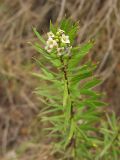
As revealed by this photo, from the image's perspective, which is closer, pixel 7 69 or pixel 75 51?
pixel 75 51

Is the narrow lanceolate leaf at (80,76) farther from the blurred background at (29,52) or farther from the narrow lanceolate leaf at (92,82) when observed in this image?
the blurred background at (29,52)

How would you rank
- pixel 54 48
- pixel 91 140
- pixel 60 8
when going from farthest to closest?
1. pixel 60 8
2. pixel 91 140
3. pixel 54 48

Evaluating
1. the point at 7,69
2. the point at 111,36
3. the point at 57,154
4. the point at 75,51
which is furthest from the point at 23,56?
the point at 75,51

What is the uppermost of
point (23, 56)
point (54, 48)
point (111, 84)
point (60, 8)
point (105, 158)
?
point (60, 8)

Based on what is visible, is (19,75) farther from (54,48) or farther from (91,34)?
(54,48)

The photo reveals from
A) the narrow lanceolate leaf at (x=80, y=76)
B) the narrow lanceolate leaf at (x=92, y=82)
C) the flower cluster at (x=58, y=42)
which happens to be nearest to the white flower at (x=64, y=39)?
the flower cluster at (x=58, y=42)

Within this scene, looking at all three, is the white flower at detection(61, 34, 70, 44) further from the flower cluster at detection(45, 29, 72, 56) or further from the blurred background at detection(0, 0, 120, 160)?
the blurred background at detection(0, 0, 120, 160)
